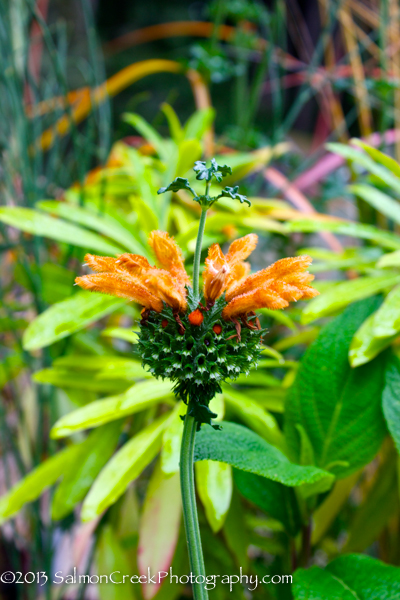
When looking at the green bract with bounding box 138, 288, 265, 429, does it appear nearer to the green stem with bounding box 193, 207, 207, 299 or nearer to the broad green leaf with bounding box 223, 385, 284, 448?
the green stem with bounding box 193, 207, 207, 299

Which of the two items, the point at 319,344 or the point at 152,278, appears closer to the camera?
the point at 152,278

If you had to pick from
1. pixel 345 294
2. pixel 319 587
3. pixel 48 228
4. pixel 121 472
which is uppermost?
pixel 48 228

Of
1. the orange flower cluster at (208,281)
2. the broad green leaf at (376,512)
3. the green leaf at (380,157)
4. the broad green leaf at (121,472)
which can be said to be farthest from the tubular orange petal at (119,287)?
the broad green leaf at (376,512)

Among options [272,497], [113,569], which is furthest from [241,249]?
[113,569]

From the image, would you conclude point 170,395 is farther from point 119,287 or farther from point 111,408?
point 119,287

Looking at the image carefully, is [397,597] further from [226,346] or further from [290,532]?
[226,346]

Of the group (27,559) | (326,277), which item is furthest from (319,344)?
(326,277)

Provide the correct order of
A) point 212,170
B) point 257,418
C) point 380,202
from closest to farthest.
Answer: point 212,170 < point 257,418 < point 380,202
